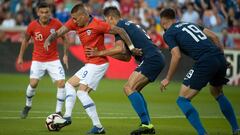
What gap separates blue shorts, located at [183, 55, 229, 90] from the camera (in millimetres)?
12648

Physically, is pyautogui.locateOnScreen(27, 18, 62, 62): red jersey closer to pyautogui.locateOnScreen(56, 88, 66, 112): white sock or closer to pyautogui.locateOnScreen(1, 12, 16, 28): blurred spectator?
pyautogui.locateOnScreen(56, 88, 66, 112): white sock

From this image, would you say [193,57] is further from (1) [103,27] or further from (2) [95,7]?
(2) [95,7]

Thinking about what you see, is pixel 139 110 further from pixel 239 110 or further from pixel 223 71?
pixel 239 110

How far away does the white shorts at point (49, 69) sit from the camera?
16.8 metres

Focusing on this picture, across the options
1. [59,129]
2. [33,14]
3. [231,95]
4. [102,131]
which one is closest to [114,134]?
[102,131]

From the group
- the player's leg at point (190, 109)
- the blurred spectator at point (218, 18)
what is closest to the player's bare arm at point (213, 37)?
the player's leg at point (190, 109)

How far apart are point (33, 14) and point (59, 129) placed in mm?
19573

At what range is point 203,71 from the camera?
500 inches

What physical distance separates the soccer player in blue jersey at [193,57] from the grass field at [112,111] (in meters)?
1.39

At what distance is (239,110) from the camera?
19125mm

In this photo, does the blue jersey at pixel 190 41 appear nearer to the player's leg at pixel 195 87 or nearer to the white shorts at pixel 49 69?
the player's leg at pixel 195 87

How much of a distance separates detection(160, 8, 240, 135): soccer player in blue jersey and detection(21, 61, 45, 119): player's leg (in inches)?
187

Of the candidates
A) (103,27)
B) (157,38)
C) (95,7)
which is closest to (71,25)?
(103,27)

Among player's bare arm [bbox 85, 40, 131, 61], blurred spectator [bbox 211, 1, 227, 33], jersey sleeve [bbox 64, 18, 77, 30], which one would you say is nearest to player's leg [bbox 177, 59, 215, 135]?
player's bare arm [bbox 85, 40, 131, 61]
